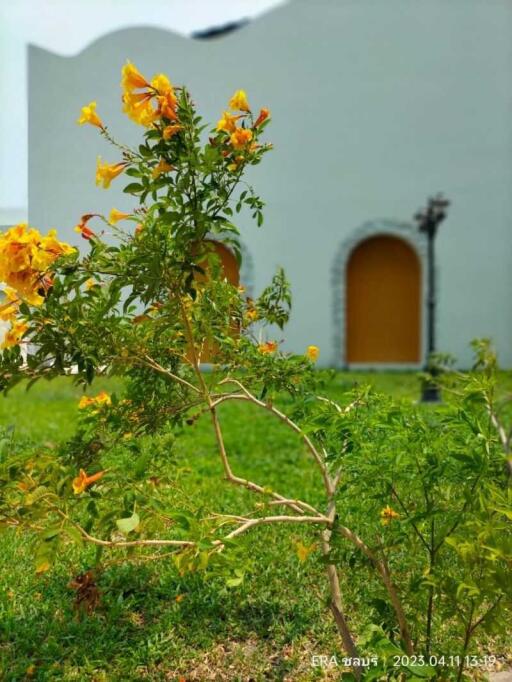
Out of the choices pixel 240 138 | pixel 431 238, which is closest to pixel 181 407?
pixel 240 138

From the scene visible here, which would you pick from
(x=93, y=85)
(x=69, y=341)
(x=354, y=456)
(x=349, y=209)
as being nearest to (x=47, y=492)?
(x=69, y=341)

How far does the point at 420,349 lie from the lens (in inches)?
296

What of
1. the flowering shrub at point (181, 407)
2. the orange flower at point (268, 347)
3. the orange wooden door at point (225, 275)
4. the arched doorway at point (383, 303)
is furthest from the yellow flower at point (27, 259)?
the arched doorway at point (383, 303)

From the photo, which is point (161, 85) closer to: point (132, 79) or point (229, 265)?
point (132, 79)

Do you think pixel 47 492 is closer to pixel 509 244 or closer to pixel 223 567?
pixel 223 567

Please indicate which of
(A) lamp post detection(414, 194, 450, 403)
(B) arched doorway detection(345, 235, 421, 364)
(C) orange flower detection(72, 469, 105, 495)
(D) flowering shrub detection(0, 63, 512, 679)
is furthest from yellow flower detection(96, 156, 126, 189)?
(B) arched doorway detection(345, 235, 421, 364)

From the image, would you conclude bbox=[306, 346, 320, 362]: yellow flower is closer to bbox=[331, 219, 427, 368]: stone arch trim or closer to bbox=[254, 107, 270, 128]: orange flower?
bbox=[254, 107, 270, 128]: orange flower

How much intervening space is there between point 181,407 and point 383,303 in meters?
6.80

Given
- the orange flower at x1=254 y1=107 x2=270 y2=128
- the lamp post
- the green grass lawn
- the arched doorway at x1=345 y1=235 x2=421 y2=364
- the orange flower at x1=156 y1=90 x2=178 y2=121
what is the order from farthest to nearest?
the arched doorway at x1=345 y1=235 x2=421 y2=364
the lamp post
the green grass lawn
the orange flower at x1=254 y1=107 x2=270 y2=128
the orange flower at x1=156 y1=90 x2=178 y2=121

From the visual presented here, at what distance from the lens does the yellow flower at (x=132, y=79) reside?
0.88 m

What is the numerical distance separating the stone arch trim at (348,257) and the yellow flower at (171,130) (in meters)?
6.44

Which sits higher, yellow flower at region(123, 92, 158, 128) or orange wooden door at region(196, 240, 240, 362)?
yellow flower at region(123, 92, 158, 128)

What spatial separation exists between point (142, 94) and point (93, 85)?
958mm

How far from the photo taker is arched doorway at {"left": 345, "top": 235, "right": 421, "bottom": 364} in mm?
7582
